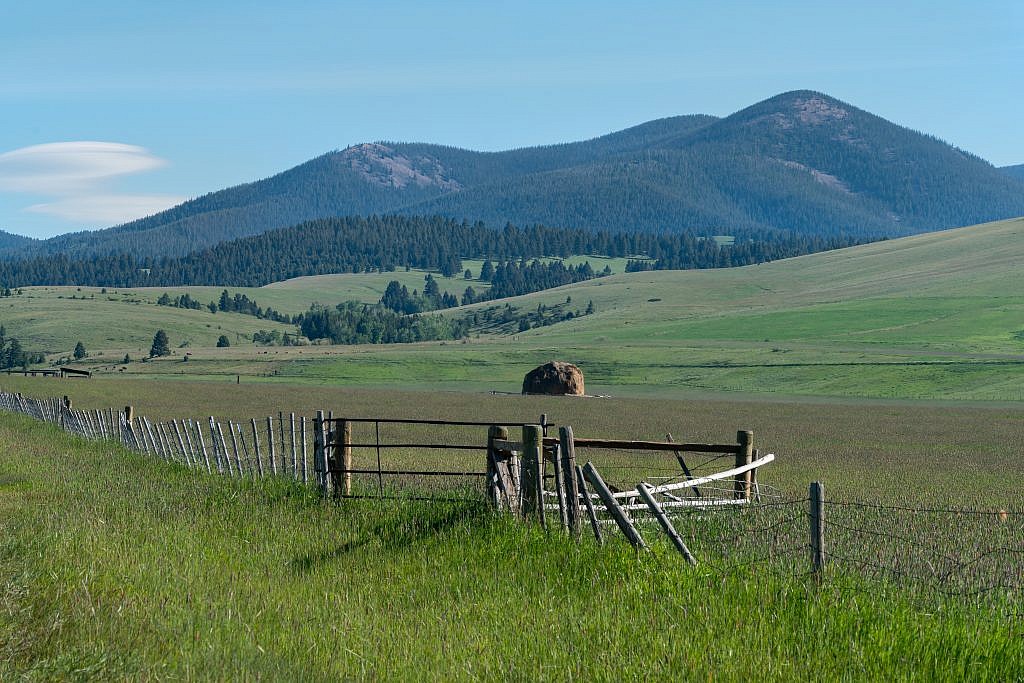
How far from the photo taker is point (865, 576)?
42.4 ft

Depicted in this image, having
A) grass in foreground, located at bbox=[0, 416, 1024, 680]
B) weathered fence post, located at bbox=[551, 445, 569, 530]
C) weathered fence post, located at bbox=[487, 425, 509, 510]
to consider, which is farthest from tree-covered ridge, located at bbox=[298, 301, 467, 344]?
grass in foreground, located at bbox=[0, 416, 1024, 680]

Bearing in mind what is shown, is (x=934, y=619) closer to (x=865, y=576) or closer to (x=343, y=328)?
(x=865, y=576)

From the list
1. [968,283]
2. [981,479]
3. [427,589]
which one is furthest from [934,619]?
[968,283]

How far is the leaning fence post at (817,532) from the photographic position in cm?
1198

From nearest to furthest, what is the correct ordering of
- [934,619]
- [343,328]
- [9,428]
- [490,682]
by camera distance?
1. [490,682]
2. [934,619]
3. [9,428]
4. [343,328]

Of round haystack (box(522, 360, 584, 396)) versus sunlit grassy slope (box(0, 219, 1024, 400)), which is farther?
sunlit grassy slope (box(0, 219, 1024, 400))

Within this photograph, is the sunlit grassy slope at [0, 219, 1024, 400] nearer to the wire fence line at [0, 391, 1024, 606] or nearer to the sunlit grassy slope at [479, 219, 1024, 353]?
the sunlit grassy slope at [479, 219, 1024, 353]

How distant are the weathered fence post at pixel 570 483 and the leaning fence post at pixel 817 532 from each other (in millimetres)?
3172

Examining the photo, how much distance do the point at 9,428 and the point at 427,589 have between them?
33935mm

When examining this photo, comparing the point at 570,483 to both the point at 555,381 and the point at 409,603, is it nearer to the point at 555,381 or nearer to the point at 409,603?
the point at 409,603

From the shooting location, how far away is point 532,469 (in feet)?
51.6

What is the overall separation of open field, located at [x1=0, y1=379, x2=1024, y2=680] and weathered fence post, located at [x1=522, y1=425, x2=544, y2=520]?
0.71 meters

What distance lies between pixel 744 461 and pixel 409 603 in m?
10.7

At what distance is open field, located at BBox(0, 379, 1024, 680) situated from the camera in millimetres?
9938
